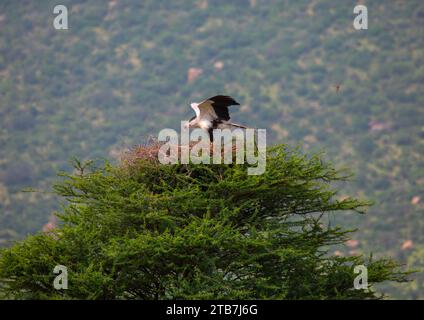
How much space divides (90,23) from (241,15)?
10.6 metres

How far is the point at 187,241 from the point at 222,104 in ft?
7.55

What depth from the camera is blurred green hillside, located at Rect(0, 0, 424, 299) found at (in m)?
49.2

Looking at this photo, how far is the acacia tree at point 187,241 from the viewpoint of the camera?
1438 cm

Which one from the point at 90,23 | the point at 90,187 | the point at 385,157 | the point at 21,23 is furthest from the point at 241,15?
the point at 90,187

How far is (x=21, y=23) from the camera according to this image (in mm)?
71875

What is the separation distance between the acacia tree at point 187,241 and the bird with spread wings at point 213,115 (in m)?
0.71

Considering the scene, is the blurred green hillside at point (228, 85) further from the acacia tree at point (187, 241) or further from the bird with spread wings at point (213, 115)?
the bird with spread wings at point (213, 115)

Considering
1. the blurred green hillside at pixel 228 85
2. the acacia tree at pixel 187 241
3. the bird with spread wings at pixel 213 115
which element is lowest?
the acacia tree at pixel 187 241

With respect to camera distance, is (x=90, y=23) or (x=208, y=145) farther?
(x=90, y=23)


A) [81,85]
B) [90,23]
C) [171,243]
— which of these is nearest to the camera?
[171,243]

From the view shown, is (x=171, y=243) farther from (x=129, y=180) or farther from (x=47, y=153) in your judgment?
(x=47, y=153)

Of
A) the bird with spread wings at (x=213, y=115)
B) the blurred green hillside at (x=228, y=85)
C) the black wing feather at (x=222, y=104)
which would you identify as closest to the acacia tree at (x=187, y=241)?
the bird with spread wings at (x=213, y=115)

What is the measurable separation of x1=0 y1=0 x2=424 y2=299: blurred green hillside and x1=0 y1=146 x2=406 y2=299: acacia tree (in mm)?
26957
